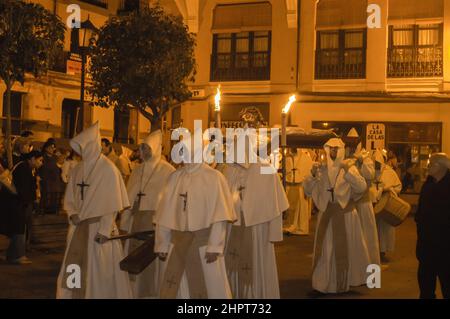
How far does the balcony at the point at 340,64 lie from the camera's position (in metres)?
26.5

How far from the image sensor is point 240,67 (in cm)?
2820

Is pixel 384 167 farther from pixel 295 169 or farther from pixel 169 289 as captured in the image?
pixel 169 289

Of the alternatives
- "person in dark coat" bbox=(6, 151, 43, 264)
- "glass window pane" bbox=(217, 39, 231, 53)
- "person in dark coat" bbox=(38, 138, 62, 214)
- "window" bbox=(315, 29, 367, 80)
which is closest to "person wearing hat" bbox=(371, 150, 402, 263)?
"person in dark coat" bbox=(6, 151, 43, 264)

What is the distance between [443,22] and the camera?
2509cm

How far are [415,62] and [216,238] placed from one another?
21231 mm

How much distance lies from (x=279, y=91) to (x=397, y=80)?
15.2 ft

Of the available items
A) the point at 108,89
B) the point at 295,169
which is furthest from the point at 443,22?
the point at 108,89

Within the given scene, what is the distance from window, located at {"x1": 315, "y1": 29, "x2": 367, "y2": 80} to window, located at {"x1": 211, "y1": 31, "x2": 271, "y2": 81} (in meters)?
2.18

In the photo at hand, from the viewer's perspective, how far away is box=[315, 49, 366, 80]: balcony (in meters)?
26.5

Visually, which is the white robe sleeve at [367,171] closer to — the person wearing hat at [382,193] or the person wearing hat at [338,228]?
the person wearing hat at [338,228]

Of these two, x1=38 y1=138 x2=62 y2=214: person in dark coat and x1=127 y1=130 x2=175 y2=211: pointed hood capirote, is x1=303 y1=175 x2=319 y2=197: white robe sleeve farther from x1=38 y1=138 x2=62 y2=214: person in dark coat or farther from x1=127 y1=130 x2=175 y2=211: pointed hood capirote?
x1=38 y1=138 x2=62 y2=214: person in dark coat

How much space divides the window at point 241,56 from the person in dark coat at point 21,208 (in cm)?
1687

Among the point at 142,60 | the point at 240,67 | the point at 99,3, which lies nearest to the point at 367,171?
the point at 142,60

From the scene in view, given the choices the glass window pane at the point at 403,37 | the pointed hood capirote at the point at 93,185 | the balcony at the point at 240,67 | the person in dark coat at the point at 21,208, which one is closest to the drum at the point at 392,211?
the person in dark coat at the point at 21,208
